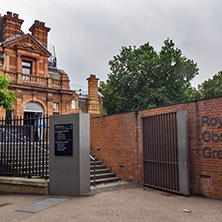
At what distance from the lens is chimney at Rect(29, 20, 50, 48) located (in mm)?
23859

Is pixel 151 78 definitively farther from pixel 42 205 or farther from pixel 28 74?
pixel 42 205

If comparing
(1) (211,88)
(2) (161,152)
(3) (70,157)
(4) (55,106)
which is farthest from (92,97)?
(3) (70,157)

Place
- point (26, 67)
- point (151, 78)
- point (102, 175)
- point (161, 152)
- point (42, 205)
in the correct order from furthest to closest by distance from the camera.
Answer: point (151, 78), point (26, 67), point (102, 175), point (161, 152), point (42, 205)

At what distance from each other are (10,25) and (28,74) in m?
5.55

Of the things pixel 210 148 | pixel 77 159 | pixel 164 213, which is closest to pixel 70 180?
pixel 77 159

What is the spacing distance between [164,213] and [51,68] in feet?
73.3

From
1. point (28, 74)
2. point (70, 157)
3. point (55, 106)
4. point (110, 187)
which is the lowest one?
point (110, 187)

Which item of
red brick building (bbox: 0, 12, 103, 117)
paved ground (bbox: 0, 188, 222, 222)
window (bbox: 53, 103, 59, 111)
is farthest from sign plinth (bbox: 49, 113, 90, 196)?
window (bbox: 53, 103, 59, 111)

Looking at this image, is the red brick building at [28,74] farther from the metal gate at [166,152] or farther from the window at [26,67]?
the metal gate at [166,152]

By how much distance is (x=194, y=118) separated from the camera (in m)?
7.07

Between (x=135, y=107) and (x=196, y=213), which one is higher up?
(x=135, y=107)

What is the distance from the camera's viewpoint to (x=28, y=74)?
20312 mm

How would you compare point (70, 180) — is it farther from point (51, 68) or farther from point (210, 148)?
point (51, 68)

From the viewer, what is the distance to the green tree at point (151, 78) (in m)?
22.3
